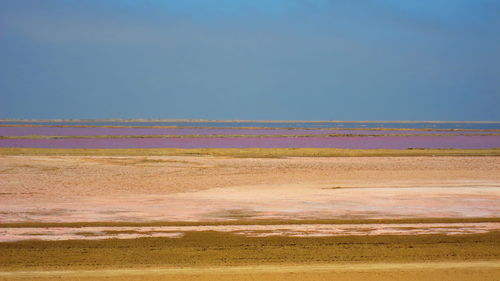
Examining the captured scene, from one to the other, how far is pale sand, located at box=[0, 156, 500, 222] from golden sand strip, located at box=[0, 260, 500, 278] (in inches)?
149

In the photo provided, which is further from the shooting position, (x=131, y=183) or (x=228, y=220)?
(x=131, y=183)

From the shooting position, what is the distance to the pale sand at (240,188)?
12.0 meters

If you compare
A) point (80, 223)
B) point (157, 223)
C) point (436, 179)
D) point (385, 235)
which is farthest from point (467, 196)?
point (80, 223)

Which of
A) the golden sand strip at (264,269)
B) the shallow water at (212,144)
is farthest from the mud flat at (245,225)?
the shallow water at (212,144)

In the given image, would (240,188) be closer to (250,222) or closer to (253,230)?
(250,222)

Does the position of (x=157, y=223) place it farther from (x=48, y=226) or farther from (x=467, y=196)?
(x=467, y=196)

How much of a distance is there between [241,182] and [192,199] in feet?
14.0

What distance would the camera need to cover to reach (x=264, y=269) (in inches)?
291

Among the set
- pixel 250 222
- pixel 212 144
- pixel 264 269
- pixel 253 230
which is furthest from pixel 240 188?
pixel 212 144

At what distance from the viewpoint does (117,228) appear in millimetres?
10039

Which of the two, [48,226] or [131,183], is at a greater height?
[131,183]

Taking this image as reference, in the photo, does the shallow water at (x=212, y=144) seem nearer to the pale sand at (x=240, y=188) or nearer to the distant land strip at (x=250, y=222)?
the pale sand at (x=240, y=188)

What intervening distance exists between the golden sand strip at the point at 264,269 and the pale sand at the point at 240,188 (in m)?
3.77

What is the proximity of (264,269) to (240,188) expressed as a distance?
9.32 meters
